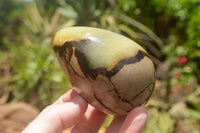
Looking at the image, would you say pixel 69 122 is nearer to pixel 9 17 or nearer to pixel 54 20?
pixel 54 20

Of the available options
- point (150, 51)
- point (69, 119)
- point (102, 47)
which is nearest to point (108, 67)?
Answer: point (102, 47)

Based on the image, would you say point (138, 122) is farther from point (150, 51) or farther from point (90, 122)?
point (150, 51)

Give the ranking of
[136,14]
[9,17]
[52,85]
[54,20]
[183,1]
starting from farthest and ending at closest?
[9,17] → [54,20] → [136,14] → [52,85] → [183,1]

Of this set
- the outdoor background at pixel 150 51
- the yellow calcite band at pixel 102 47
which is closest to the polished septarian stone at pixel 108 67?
the yellow calcite band at pixel 102 47

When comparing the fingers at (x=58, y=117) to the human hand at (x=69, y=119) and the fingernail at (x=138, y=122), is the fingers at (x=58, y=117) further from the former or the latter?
the fingernail at (x=138, y=122)

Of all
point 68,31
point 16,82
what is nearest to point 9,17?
point 16,82

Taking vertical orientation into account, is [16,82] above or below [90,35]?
below

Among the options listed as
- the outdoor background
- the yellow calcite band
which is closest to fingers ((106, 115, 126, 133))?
the yellow calcite band
